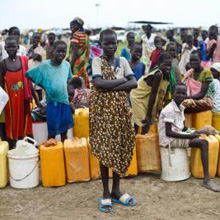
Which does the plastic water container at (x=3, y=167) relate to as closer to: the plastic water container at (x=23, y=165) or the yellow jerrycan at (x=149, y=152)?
the plastic water container at (x=23, y=165)

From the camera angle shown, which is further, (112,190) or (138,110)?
(138,110)

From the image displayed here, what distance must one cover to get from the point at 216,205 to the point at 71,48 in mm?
4152

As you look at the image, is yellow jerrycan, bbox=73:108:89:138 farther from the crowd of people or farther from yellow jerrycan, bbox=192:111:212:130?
yellow jerrycan, bbox=192:111:212:130

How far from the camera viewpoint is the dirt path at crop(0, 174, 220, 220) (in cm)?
382

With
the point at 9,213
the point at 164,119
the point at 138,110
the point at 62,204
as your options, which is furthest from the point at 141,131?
the point at 9,213

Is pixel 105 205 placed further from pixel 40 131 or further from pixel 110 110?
pixel 40 131

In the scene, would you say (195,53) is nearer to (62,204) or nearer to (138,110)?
(138,110)

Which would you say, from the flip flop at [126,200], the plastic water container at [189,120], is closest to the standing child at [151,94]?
the plastic water container at [189,120]

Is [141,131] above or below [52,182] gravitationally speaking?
above

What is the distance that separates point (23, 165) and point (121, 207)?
125cm

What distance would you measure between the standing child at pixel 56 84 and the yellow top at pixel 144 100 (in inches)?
35.2

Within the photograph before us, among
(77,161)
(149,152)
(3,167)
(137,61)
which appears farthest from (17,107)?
(137,61)

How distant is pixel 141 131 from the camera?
5379mm

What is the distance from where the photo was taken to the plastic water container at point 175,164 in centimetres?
462
